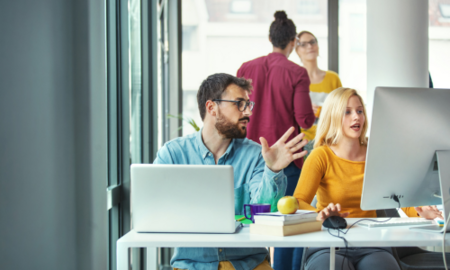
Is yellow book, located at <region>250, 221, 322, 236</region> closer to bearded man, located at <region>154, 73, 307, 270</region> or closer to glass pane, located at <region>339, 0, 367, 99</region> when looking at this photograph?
bearded man, located at <region>154, 73, 307, 270</region>

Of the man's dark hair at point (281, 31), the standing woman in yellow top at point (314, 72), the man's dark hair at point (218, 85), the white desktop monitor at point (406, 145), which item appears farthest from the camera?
the standing woman in yellow top at point (314, 72)

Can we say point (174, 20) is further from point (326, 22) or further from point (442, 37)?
point (442, 37)

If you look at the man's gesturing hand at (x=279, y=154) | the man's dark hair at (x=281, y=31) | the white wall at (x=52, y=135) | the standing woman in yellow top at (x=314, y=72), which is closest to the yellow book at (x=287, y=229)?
the man's gesturing hand at (x=279, y=154)

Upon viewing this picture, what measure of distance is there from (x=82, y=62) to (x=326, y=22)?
378 cm

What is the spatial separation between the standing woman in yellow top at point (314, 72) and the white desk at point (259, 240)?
2.89 metres

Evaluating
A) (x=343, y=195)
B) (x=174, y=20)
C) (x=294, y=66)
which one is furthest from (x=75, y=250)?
(x=174, y=20)

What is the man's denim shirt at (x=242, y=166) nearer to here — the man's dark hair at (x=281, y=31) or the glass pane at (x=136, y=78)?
the glass pane at (x=136, y=78)

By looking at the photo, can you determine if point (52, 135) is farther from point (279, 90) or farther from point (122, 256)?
point (279, 90)

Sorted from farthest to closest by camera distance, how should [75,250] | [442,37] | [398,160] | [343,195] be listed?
[442,37] < [343,195] < [398,160] < [75,250]

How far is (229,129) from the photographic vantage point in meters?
1.97

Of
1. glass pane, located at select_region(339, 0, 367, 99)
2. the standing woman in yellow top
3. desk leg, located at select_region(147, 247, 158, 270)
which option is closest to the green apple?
desk leg, located at select_region(147, 247, 158, 270)

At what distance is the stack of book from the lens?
1.31 m

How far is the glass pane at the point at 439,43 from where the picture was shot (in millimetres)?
4348

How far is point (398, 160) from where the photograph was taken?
139cm
